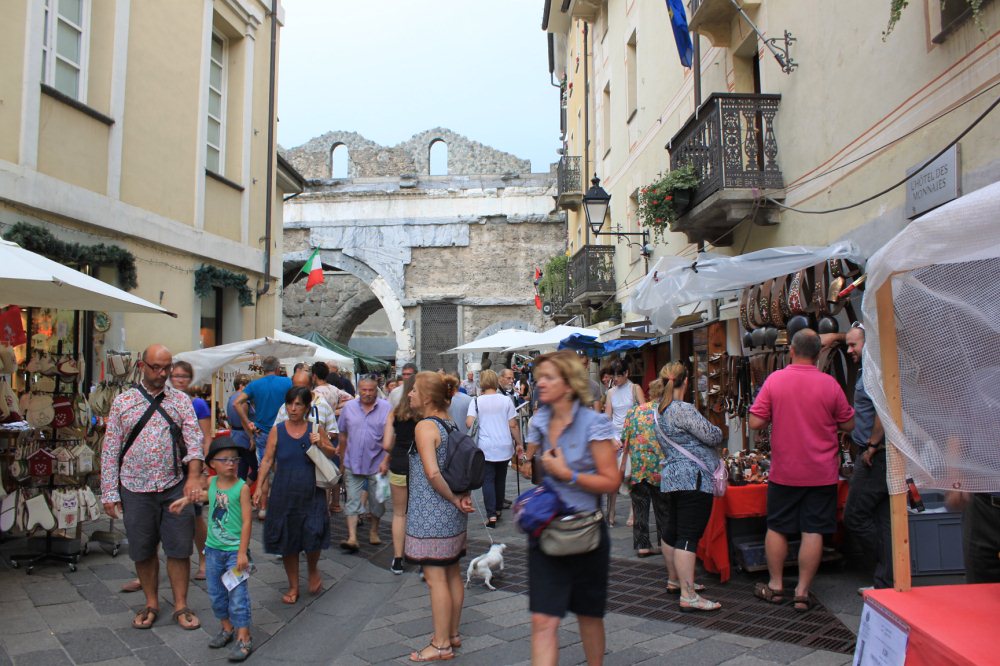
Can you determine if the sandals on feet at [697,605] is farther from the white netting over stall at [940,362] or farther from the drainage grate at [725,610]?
the white netting over stall at [940,362]

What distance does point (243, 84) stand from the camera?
12.0 m

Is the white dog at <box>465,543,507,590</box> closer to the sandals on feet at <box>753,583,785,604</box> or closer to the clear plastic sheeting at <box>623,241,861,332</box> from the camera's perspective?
the sandals on feet at <box>753,583,785,604</box>

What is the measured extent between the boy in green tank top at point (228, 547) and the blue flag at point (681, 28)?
771cm

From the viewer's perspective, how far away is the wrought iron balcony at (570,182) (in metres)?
20.8

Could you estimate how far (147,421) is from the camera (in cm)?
466

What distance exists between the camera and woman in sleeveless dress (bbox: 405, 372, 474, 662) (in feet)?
13.6

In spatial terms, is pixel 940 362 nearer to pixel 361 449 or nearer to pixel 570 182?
pixel 361 449

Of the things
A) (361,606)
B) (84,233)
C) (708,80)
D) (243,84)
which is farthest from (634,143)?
(361,606)

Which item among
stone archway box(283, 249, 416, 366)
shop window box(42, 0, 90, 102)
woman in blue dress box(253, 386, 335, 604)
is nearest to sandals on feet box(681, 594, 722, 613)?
woman in blue dress box(253, 386, 335, 604)

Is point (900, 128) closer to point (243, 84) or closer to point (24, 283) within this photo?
point (24, 283)

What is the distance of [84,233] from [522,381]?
14.4m

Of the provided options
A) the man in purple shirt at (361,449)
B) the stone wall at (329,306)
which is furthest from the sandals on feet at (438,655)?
the stone wall at (329,306)

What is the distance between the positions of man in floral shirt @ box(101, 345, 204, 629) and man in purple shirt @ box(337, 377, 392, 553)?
224cm

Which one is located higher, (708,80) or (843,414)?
(708,80)
